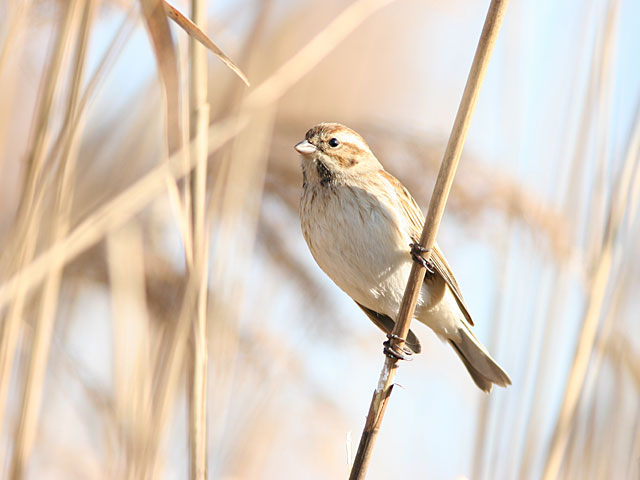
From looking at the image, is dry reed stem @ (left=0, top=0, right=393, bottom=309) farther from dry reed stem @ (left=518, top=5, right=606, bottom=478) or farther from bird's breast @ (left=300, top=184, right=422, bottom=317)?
dry reed stem @ (left=518, top=5, right=606, bottom=478)

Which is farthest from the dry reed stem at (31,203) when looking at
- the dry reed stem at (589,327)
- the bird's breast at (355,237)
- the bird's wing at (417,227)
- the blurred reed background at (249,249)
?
the dry reed stem at (589,327)

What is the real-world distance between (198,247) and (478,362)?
117 cm

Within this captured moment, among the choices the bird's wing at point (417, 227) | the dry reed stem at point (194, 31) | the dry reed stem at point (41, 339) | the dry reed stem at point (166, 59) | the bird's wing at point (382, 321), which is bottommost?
the dry reed stem at point (41, 339)

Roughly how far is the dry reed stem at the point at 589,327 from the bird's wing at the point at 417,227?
1.32 ft

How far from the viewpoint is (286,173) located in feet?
7.47

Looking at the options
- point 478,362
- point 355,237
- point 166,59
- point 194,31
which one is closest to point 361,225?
point 355,237

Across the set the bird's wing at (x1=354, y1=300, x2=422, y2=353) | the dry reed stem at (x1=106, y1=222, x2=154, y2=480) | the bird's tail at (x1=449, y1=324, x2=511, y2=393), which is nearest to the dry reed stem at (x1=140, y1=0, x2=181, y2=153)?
the dry reed stem at (x1=106, y1=222, x2=154, y2=480)

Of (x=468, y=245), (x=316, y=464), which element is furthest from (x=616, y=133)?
(x=316, y=464)

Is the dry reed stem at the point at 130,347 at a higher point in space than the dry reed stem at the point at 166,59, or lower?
lower

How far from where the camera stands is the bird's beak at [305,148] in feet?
6.73

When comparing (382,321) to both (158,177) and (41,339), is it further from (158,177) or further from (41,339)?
(41,339)

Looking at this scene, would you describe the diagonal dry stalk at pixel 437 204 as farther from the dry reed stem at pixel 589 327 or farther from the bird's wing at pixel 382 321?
the bird's wing at pixel 382 321

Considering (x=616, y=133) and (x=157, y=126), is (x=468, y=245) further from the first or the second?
(x=157, y=126)

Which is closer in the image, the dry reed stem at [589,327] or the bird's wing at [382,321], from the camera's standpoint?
the dry reed stem at [589,327]
